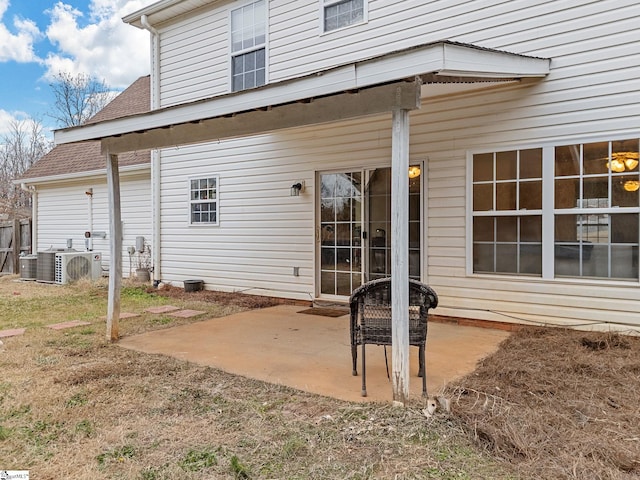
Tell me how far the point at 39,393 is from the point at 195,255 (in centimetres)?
548

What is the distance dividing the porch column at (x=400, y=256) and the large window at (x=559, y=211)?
275 centimetres

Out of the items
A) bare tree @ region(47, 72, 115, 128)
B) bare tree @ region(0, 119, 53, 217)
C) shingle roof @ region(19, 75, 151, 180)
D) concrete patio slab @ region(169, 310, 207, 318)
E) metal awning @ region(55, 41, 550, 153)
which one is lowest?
concrete patio slab @ region(169, 310, 207, 318)

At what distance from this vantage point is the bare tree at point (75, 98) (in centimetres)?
2272

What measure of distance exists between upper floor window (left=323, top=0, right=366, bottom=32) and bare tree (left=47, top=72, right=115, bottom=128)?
19528 mm

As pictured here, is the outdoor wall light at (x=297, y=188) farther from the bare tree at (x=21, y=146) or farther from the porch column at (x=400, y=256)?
the bare tree at (x=21, y=146)

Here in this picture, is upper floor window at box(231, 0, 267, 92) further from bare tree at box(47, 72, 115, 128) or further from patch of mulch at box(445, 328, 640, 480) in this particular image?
bare tree at box(47, 72, 115, 128)

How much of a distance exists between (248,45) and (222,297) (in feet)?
14.6

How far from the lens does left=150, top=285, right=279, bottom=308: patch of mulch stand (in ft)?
24.4

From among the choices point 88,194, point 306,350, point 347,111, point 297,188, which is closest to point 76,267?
point 88,194

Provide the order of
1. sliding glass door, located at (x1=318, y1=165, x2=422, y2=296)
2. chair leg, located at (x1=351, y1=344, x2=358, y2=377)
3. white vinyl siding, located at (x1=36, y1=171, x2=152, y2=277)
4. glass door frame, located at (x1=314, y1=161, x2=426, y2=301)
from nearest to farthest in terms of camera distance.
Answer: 1. chair leg, located at (x1=351, y1=344, x2=358, y2=377)
2. glass door frame, located at (x1=314, y1=161, x2=426, y2=301)
3. sliding glass door, located at (x1=318, y1=165, x2=422, y2=296)
4. white vinyl siding, located at (x1=36, y1=171, x2=152, y2=277)

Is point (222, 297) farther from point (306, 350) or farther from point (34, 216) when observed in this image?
point (34, 216)

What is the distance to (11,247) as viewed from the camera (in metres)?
12.3

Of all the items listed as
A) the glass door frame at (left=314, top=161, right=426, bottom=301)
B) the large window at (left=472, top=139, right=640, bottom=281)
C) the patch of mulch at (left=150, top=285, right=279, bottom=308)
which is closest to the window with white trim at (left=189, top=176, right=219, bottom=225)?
the patch of mulch at (left=150, top=285, right=279, bottom=308)

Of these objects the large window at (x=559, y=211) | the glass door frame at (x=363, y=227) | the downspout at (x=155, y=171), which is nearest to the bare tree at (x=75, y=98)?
the downspout at (x=155, y=171)
